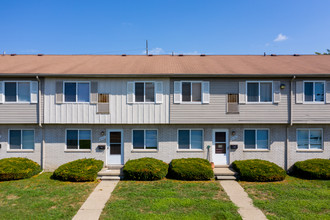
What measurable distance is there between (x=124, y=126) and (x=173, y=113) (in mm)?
3002

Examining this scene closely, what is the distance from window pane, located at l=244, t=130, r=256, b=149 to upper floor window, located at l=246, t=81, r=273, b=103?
1.94 m

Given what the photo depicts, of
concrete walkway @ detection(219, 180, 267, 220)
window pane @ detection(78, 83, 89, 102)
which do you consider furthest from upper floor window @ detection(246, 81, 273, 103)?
window pane @ detection(78, 83, 89, 102)

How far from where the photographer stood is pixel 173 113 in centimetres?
1138

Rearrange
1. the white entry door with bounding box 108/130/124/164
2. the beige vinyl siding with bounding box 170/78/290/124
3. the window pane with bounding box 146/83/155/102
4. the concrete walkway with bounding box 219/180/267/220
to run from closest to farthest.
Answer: the concrete walkway with bounding box 219/180/267/220, the beige vinyl siding with bounding box 170/78/290/124, the window pane with bounding box 146/83/155/102, the white entry door with bounding box 108/130/124/164

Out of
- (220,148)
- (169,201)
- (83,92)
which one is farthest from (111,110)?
(220,148)

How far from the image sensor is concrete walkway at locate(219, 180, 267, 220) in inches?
271

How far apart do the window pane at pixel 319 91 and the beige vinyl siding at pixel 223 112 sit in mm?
1603

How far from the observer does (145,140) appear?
11.9m

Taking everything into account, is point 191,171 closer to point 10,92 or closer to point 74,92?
point 74,92

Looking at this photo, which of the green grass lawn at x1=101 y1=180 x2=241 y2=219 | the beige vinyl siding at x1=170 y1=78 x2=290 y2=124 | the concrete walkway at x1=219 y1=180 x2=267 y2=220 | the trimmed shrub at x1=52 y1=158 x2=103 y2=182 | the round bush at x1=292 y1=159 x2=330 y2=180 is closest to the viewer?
the green grass lawn at x1=101 y1=180 x2=241 y2=219

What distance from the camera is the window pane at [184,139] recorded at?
1191 cm

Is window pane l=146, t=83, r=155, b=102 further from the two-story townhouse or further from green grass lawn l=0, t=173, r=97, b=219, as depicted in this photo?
green grass lawn l=0, t=173, r=97, b=219

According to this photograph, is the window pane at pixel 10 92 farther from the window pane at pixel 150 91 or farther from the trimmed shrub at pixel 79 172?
the window pane at pixel 150 91

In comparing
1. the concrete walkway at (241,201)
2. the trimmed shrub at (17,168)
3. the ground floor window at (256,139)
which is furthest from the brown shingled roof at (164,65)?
the concrete walkway at (241,201)
